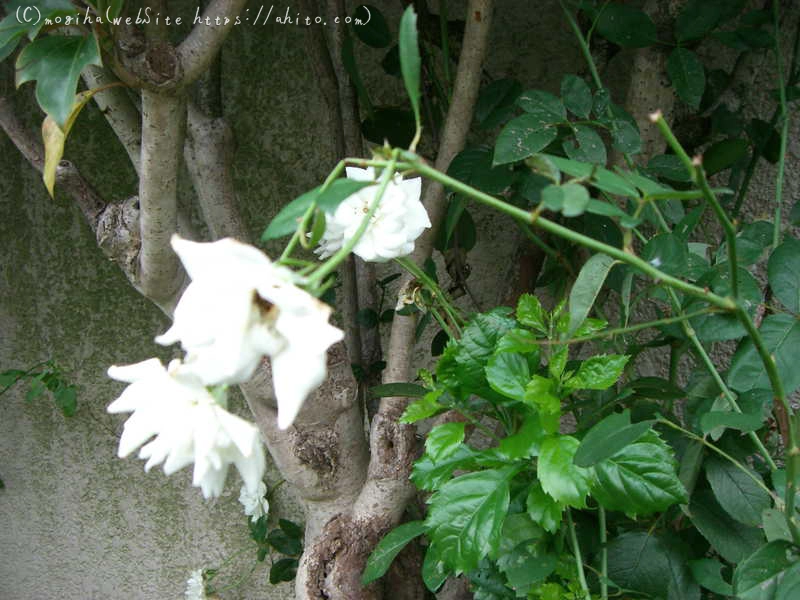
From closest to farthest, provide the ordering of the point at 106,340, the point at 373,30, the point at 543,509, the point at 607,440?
the point at 607,440, the point at 543,509, the point at 373,30, the point at 106,340

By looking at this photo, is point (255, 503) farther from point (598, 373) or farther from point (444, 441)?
point (598, 373)

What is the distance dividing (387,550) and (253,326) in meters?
0.53

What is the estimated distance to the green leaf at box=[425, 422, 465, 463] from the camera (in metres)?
0.65

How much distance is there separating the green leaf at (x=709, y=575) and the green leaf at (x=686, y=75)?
0.46m

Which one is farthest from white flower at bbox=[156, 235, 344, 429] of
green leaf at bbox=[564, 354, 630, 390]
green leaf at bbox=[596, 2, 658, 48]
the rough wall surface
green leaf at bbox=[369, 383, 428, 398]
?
the rough wall surface

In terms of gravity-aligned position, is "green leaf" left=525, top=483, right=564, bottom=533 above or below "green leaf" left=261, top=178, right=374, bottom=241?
below

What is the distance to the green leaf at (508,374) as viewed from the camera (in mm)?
607

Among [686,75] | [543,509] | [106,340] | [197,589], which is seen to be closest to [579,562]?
[543,509]

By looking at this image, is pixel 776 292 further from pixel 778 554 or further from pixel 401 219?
pixel 401 219

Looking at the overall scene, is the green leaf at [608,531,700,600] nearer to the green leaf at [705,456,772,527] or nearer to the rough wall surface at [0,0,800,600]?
the green leaf at [705,456,772,527]

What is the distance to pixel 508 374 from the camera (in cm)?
62

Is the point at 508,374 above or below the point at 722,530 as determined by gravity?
above

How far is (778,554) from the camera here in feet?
1.75

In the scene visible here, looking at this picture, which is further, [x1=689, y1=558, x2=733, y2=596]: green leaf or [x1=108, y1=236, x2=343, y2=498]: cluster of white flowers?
[x1=689, y1=558, x2=733, y2=596]: green leaf
